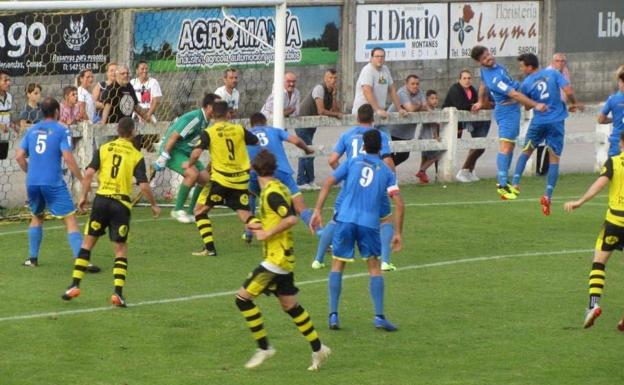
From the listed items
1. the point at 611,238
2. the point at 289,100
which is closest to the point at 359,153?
the point at 611,238

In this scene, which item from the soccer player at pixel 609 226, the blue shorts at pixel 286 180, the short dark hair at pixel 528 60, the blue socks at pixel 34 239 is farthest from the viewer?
the short dark hair at pixel 528 60

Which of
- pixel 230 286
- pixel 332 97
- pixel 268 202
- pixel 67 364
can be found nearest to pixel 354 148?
pixel 230 286

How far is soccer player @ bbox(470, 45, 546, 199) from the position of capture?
20.2m

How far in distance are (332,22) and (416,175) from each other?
8.72 meters

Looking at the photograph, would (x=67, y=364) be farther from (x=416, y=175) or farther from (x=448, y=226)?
(x=416, y=175)

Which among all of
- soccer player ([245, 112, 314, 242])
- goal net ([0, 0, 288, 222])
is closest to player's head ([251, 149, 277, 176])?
soccer player ([245, 112, 314, 242])

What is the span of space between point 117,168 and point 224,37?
1444 cm

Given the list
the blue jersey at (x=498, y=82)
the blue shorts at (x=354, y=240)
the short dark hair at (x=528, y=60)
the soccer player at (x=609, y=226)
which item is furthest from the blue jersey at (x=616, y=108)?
the blue shorts at (x=354, y=240)

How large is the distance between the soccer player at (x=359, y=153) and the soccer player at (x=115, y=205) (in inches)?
84.8

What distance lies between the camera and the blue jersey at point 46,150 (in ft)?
51.7

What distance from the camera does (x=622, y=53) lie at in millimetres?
37719

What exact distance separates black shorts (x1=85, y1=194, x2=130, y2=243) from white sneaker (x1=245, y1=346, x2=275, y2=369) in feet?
9.24

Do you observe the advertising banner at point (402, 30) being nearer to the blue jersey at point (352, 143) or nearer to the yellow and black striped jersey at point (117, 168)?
the blue jersey at point (352, 143)

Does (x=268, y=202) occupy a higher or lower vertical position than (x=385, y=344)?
higher
